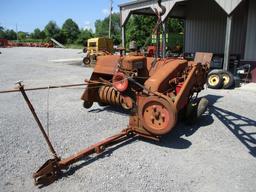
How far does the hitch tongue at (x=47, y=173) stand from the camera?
10.5ft

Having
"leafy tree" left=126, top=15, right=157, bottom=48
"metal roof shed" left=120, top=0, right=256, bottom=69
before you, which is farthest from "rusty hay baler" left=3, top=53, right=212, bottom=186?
"leafy tree" left=126, top=15, right=157, bottom=48

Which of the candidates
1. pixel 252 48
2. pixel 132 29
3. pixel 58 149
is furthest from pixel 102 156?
pixel 132 29

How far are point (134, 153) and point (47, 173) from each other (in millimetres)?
1318

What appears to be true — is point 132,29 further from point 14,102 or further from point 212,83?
point 14,102

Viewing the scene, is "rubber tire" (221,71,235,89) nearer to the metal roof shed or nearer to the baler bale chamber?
the metal roof shed

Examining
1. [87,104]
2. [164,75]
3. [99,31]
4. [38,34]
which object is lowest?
[87,104]

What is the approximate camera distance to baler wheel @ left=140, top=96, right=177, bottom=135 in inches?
152

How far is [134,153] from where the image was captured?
4020mm

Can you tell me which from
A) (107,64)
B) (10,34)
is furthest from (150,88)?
(10,34)

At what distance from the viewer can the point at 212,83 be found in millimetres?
8945

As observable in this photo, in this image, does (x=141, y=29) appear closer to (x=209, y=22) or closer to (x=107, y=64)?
(x=209, y=22)

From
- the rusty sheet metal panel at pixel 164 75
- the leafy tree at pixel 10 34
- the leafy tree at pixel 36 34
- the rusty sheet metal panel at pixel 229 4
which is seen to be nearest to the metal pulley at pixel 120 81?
the rusty sheet metal panel at pixel 164 75

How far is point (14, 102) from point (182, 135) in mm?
4679

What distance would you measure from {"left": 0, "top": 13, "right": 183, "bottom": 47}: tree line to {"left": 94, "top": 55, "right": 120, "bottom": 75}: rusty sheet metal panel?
13.3 metres
